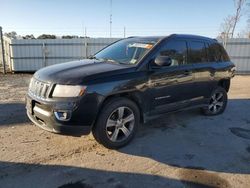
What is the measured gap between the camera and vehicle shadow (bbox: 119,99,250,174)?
4.06 metres

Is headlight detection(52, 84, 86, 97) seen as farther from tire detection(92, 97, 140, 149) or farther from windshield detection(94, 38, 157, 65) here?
windshield detection(94, 38, 157, 65)

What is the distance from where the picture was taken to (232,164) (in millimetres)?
4031

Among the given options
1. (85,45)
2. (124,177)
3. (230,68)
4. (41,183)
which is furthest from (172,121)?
(85,45)

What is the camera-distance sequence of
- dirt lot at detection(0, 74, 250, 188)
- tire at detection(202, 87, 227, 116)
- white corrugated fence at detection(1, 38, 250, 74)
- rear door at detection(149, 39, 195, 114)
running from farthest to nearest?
white corrugated fence at detection(1, 38, 250, 74) → tire at detection(202, 87, 227, 116) → rear door at detection(149, 39, 195, 114) → dirt lot at detection(0, 74, 250, 188)

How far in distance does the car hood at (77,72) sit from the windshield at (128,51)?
31 centimetres

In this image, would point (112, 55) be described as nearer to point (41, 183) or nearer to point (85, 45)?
point (41, 183)

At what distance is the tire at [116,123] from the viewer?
4.11 metres

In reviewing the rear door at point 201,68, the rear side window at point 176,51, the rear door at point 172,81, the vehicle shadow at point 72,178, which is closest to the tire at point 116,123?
the rear door at point 172,81

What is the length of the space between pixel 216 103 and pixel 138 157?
126 inches

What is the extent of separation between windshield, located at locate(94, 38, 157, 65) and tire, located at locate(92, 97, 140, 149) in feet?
2.63

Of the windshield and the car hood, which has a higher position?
the windshield

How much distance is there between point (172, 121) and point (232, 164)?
6.61 feet

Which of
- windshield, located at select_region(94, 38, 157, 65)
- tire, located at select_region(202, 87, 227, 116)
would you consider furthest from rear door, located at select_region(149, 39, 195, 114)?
tire, located at select_region(202, 87, 227, 116)

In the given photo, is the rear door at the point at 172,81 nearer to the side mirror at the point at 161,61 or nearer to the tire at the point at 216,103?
the side mirror at the point at 161,61
